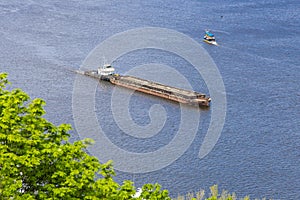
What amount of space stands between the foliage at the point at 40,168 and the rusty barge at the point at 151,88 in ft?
101

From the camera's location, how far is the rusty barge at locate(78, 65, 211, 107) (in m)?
46.7

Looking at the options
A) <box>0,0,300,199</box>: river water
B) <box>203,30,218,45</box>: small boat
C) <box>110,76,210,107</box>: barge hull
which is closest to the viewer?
<box>0,0,300,199</box>: river water

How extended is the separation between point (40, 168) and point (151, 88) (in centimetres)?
3345

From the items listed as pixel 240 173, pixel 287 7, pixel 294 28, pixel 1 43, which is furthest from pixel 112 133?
pixel 287 7

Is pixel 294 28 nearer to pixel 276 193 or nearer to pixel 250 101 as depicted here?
pixel 250 101

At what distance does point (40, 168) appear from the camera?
1537 centimetres

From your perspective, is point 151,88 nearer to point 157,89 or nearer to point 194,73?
point 157,89

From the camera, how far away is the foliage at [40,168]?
48.5 ft

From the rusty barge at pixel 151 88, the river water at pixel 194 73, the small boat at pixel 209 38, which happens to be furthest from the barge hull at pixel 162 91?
the small boat at pixel 209 38

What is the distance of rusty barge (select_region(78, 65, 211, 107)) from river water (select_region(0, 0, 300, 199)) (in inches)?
39.5

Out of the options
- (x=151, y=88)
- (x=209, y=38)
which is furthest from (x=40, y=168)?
(x=209, y=38)

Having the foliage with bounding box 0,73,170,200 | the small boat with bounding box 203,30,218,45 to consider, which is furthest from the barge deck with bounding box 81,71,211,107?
the foliage with bounding box 0,73,170,200

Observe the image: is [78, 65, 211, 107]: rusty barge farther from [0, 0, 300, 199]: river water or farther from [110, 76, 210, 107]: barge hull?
[0, 0, 300, 199]: river water

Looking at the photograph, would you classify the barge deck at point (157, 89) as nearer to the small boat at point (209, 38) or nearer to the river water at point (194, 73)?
the river water at point (194, 73)
